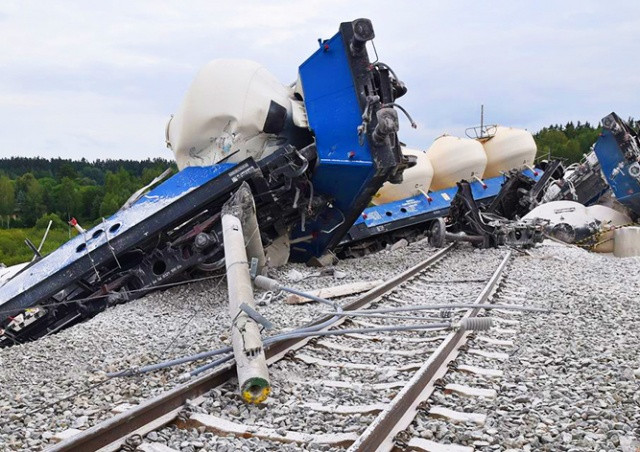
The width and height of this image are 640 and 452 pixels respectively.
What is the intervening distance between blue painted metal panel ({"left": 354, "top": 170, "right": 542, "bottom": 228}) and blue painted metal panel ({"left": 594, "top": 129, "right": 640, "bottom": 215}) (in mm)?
3942

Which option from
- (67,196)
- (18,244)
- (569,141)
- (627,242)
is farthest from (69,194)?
(627,242)

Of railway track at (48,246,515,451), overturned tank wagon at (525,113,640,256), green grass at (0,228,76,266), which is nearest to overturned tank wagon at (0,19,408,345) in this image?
railway track at (48,246,515,451)

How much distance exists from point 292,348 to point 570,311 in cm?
339

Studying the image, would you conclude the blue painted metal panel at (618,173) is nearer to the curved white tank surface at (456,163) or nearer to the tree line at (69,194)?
the curved white tank surface at (456,163)

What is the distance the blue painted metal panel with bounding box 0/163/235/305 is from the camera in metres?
8.70

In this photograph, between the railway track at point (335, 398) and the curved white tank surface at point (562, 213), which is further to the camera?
the curved white tank surface at point (562, 213)

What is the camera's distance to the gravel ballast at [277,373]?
334cm

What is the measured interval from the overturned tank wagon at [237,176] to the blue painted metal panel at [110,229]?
0.02 metres

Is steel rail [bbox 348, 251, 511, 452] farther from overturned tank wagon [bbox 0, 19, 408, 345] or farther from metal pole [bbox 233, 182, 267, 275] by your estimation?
overturned tank wagon [bbox 0, 19, 408, 345]

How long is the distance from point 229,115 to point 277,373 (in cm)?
652

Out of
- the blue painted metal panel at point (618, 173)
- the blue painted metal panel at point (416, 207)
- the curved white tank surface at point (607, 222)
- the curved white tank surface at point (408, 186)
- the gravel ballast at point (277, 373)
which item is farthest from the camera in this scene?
the curved white tank surface at point (408, 186)

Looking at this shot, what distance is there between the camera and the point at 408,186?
19.1m

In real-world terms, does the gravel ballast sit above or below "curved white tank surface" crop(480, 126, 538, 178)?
below

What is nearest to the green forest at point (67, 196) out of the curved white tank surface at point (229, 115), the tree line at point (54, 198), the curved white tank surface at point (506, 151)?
the tree line at point (54, 198)
